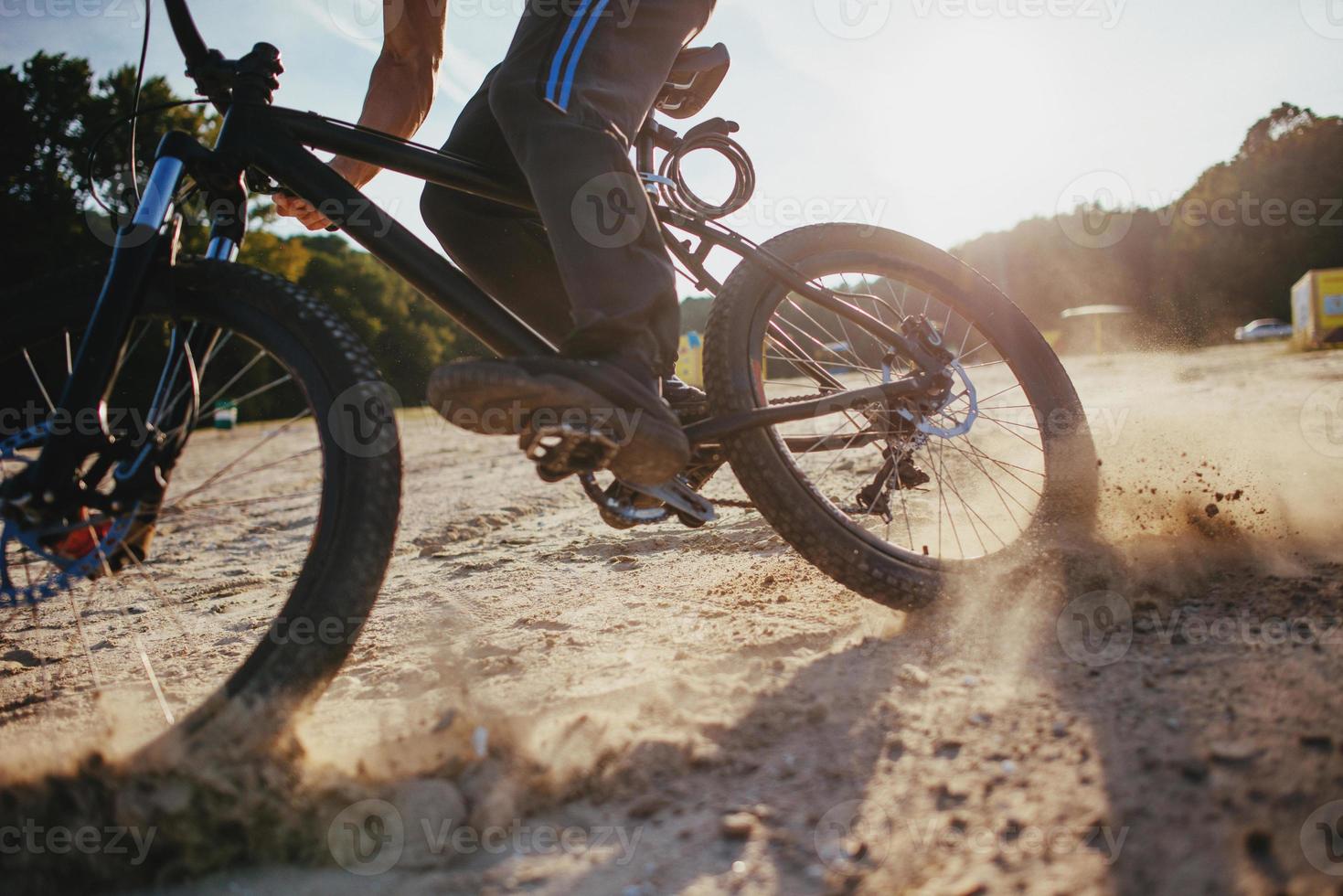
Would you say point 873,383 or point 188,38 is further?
point 873,383

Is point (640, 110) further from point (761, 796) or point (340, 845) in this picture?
point (340, 845)

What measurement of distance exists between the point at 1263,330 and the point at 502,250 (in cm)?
4972

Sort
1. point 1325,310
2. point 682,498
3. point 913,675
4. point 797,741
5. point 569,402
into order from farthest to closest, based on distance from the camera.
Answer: point 1325,310 → point 682,498 → point 913,675 → point 569,402 → point 797,741

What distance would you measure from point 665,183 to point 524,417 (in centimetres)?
100

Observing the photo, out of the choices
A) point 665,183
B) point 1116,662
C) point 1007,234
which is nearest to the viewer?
point 1116,662

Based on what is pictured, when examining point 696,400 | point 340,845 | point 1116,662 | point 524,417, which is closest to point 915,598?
point 1116,662

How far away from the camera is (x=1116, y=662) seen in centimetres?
159

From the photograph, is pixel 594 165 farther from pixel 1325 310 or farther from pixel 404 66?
pixel 1325 310

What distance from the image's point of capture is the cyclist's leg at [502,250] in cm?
216

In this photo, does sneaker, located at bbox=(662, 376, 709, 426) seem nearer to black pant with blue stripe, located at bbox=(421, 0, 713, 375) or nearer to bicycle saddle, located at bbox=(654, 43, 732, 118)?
black pant with blue stripe, located at bbox=(421, 0, 713, 375)

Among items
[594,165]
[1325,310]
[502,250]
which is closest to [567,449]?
[594,165]

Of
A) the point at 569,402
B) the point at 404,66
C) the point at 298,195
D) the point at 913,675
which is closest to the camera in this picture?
the point at 569,402

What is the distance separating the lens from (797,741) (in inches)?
54.6

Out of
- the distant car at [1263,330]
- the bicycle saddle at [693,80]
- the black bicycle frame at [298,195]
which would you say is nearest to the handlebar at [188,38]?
the black bicycle frame at [298,195]
